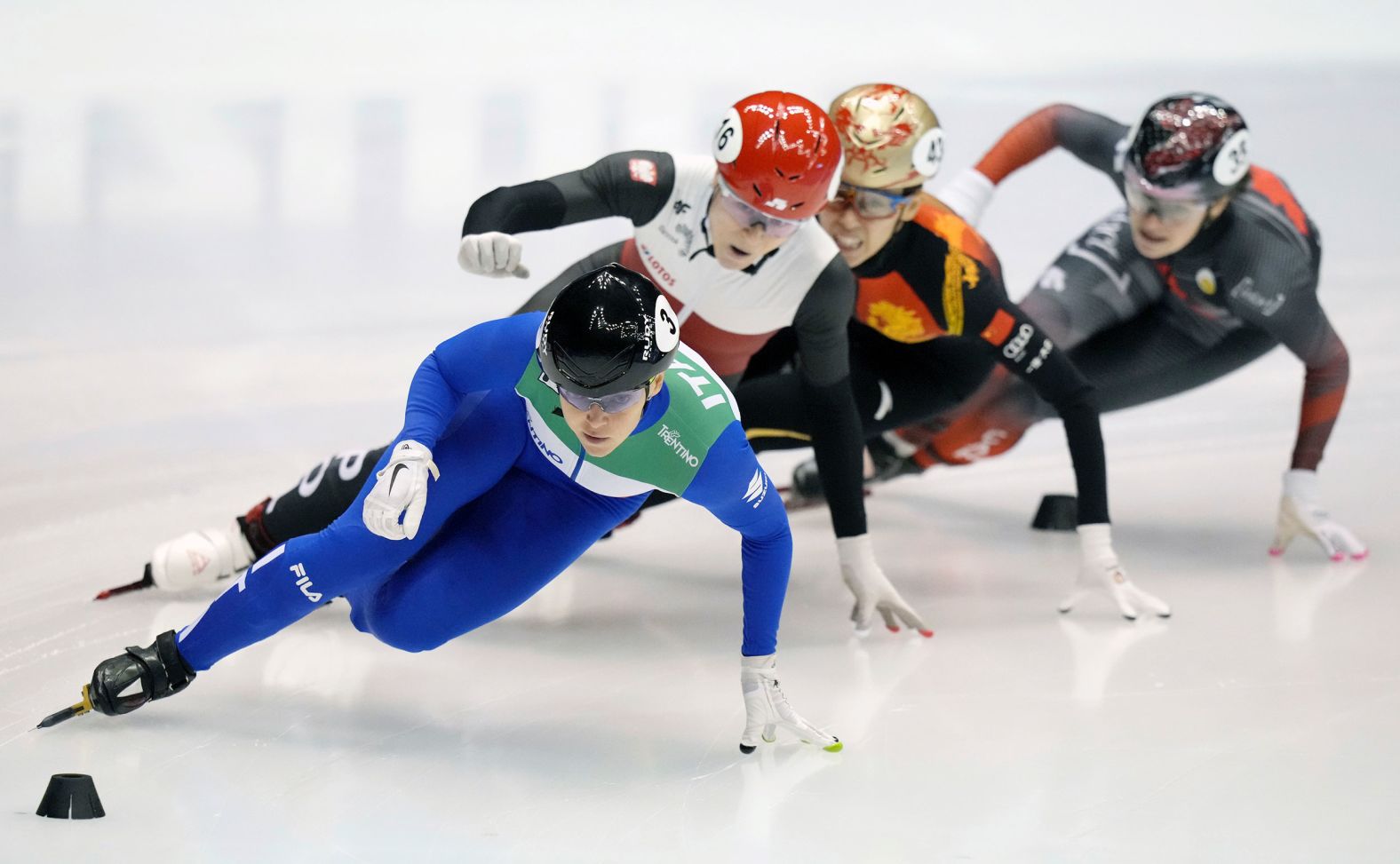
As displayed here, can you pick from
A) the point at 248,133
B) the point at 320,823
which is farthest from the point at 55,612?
the point at 248,133

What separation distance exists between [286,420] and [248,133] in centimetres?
228

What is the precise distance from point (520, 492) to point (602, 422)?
1.89 feet

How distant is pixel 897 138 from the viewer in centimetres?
421

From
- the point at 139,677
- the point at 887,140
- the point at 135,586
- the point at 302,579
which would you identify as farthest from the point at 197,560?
the point at 887,140

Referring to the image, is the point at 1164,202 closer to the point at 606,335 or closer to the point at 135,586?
the point at 606,335

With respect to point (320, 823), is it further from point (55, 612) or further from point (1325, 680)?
point (1325, 680)

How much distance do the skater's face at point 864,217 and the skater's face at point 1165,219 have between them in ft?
2.53

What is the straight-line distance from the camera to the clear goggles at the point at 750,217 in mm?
3666

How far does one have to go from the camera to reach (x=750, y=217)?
3.68 meters

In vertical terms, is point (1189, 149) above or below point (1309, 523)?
above

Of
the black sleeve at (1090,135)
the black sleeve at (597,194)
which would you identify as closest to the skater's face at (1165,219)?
the black sleeve at (1090,135)

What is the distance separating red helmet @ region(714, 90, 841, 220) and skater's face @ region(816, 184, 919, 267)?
0.61 metres

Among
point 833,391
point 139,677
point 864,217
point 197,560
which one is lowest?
point 197,560

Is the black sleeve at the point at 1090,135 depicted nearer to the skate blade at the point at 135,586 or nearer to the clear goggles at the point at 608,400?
the clear goggles at the point at 608,400
